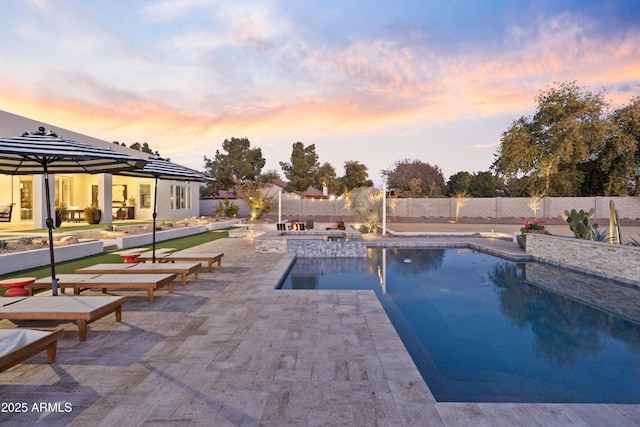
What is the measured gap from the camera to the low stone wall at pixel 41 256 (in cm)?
724

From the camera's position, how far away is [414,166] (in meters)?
42.0

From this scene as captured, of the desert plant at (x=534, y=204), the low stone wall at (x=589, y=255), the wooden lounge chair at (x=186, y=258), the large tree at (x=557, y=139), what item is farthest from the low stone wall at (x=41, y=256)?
the large tree at (x=557, y=139)

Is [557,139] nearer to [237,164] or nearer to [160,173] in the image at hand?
[160,173]

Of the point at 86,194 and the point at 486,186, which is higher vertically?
the point at 486,186

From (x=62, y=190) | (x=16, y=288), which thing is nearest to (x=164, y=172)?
(x=16, y=288)

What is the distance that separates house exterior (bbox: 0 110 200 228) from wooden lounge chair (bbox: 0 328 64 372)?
12.6m

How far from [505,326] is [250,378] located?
4.11m

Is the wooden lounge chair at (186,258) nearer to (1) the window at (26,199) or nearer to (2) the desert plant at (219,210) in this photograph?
(1) the window at (26,199)

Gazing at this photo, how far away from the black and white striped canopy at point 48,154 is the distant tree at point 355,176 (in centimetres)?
4329

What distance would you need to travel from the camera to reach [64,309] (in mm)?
3521

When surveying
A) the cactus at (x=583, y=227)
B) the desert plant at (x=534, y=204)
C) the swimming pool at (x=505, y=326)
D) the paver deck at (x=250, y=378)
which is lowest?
the swimming pool at (x=505, y=326)

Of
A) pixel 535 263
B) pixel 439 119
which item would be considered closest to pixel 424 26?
pixel 439 119

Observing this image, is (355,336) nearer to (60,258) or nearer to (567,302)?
(567,302)

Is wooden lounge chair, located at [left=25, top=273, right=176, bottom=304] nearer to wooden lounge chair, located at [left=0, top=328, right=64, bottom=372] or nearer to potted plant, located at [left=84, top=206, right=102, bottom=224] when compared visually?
wooden lounge chair, located at [left=0, top=328, right=64, bottom=372]
